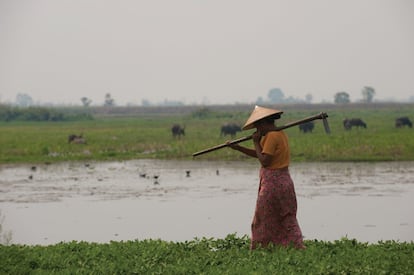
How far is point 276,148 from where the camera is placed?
766cm

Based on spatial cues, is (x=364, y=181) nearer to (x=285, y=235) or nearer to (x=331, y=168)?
(x=331, y=168)

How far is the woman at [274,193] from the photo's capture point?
770 centimetres

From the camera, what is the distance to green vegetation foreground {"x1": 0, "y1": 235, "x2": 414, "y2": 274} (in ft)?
23.0

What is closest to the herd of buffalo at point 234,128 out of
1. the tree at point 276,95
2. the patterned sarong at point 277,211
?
the patterned sarong at point 277,211

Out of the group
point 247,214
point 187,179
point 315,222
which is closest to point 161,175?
point 187,179

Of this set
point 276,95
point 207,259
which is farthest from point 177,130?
point 276,95

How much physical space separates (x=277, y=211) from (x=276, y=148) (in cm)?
68

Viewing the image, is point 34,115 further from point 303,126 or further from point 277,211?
point 277,211

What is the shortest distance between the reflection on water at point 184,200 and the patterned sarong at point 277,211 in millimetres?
3609

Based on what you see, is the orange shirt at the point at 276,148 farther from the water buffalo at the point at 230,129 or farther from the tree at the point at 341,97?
the tree at the point at 341,97

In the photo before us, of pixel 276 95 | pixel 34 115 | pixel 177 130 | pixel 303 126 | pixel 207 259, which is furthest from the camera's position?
pixel 276 95

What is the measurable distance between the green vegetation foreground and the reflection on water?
3193mm

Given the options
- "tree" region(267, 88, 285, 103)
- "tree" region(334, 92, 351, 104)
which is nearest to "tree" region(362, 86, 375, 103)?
"tree" region(334, 92, 351, 104)

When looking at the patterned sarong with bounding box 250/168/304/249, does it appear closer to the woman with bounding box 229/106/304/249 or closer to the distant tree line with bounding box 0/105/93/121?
the woman with bounding box 229/106/304/249
